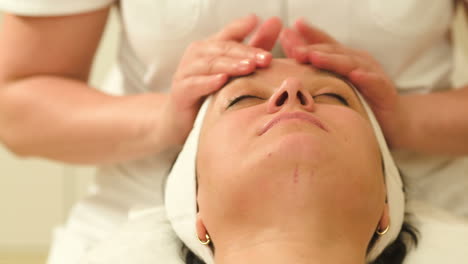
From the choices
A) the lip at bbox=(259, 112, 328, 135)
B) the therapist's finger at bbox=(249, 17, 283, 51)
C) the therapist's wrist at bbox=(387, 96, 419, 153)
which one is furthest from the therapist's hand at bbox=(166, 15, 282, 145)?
the therapist's wrist at bbox=(387, 96, 419, 153)

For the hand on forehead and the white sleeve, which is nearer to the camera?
the hand on forehead

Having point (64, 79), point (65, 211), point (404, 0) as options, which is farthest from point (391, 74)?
point (65, 211)

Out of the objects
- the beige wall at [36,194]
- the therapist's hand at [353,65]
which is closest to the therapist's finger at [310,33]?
the therapist's hand at [353,65]

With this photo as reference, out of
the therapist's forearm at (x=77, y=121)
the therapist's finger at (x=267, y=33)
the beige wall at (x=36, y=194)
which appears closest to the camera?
the therapist's finger at (x=267, y=33)

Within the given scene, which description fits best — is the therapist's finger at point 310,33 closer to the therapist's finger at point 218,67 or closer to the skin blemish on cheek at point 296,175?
the therapist's finger at point 218,67

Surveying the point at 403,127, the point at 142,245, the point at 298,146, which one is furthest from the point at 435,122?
the point at 142,245

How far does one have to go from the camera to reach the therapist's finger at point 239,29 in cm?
109

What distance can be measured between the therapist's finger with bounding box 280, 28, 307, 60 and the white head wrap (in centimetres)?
12

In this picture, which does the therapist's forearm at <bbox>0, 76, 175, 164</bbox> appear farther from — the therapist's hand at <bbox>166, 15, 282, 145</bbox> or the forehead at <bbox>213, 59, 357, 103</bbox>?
the forehead at <bbox>213, 59, 357, 103</bbox>

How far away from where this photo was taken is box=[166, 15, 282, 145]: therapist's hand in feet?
3.39

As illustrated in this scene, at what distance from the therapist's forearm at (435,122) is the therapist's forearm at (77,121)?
400 millimetres

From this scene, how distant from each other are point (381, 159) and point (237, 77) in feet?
0.79

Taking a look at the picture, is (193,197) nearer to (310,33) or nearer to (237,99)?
(237,99)

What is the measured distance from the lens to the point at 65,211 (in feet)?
6.89
